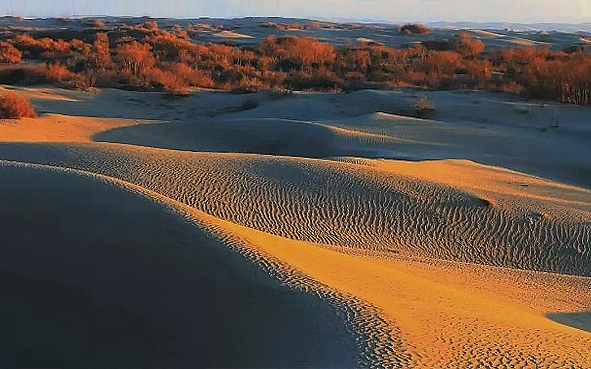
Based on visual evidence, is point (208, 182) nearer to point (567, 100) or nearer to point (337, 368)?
point (337, 368)

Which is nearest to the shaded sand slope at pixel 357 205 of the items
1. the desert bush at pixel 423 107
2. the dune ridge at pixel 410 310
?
the dune ridge at pixel 410 310

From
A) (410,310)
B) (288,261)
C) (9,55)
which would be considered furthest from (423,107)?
(9,55)

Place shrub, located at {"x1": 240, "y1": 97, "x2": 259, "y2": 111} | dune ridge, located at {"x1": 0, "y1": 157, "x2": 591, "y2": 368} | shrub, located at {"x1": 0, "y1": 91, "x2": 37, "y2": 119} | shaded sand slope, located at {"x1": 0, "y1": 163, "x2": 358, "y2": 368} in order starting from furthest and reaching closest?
shrub, located at {"x1": 240, "y1": 97, "x2": 259, "y2": 111}, shrub, located at {"x1": 0, "y1": 91, "x2": 37, "y2": 119}, shaded sand slope, located at {"x1": 0, "y1": 163, "x2": 358, "y2": 368}, dune ridge, located at {"x1": 0, "y1": 157, "x2": 591, "y2": 368}

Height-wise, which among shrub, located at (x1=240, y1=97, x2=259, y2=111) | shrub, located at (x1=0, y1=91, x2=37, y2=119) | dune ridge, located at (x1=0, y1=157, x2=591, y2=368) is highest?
dune ridge, located at (x1=0, y1=157, x2=591, y2=368)

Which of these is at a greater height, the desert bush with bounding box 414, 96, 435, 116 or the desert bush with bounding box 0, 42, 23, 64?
the desert bush with bounding box 0, 42, 23, 64

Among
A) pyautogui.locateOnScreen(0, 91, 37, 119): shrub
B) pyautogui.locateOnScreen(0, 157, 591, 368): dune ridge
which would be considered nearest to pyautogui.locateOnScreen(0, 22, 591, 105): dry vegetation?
pyautogui.locateOnScreen(0, 91, 37, 119): shrub

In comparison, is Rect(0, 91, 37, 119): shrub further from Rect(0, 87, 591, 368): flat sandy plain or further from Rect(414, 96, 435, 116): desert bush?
Rect(414, 96, 435, 116): desert bush

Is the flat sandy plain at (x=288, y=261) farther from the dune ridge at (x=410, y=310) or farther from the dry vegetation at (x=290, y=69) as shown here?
the dry vegetation at (x=290, y=69)
